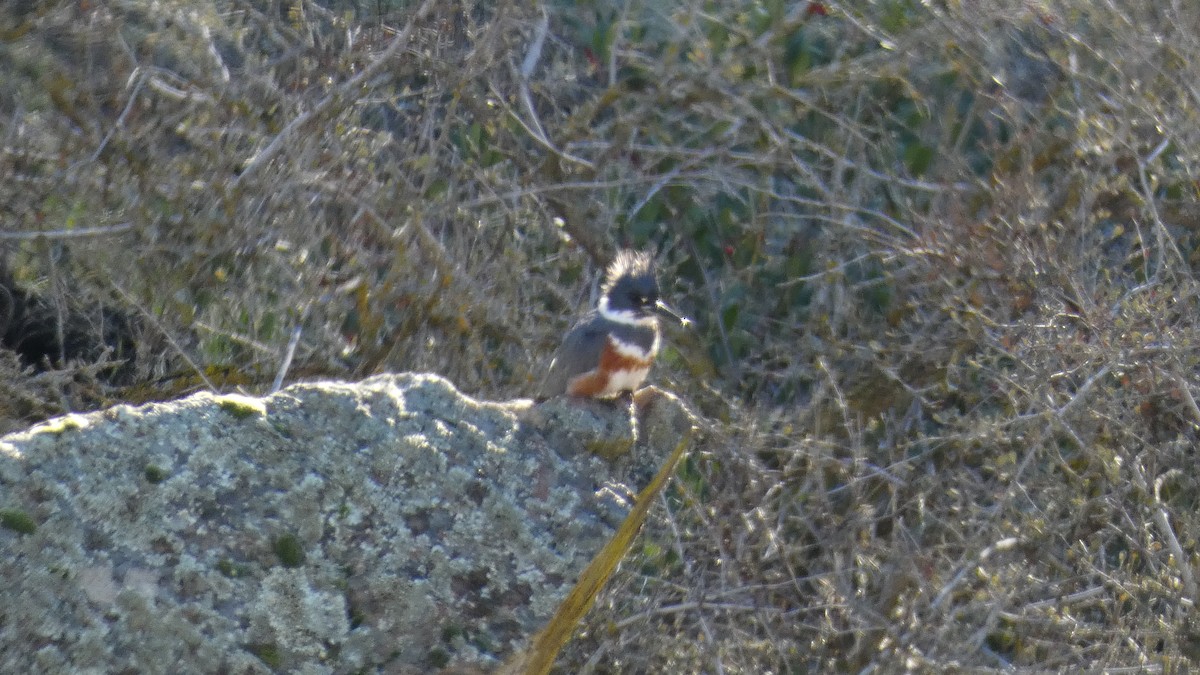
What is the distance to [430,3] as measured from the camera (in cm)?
512

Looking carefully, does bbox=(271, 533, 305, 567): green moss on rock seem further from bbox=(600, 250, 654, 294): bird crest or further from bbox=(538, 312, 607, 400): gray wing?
bbox=(600, 250, 654, 294): bird crest

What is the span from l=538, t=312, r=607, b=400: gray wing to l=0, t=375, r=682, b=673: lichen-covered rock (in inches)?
56.3

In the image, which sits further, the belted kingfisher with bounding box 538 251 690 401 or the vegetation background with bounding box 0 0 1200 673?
the vegetation background with bounding box 0 0 1200 673

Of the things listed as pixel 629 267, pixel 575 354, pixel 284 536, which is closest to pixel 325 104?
pixel 629 267

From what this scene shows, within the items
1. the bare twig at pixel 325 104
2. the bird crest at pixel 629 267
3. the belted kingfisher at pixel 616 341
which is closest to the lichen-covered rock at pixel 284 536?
the belted kingfisher at pixel 616 341

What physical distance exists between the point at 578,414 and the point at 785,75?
4135mm

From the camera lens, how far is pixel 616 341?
4.22 m

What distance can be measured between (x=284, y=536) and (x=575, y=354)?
6.57 ft

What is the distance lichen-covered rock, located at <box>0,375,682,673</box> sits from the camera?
7.19 ft

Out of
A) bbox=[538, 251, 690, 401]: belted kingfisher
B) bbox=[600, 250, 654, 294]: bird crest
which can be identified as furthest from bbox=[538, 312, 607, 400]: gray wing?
bbox=[600, 250, 654, 294]: bird crest

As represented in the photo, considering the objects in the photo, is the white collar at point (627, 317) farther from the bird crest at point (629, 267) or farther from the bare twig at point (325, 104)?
the bare twig at point (325, 104)

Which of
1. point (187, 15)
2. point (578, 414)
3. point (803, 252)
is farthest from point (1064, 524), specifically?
point (187, 15)

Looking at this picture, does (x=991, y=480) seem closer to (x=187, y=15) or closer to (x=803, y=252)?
(x=803, y=252)

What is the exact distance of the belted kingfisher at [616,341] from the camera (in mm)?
3953
